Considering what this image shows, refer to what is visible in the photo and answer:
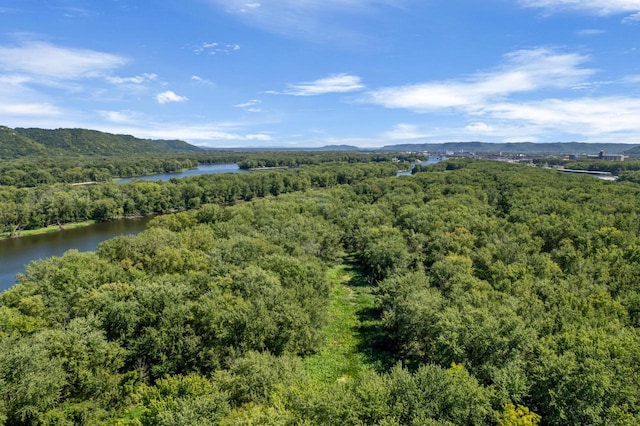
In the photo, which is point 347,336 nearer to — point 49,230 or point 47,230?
point 49,230

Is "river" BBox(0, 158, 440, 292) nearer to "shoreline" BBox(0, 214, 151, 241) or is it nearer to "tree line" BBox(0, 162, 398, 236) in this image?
"shoreline" BBox(0, 214, 151, 241)

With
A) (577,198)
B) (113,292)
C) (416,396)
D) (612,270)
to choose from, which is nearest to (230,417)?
(416,396)

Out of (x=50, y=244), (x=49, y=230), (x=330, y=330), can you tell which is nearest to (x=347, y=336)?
(x=330, y=330)

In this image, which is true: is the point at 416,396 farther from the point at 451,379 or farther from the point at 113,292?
the point at 113,292

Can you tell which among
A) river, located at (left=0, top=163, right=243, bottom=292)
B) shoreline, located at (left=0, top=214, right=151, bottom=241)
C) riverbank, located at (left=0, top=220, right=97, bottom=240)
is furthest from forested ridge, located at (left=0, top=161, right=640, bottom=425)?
riverbank, located at (left=0, top=220, right=97, bottom=240)

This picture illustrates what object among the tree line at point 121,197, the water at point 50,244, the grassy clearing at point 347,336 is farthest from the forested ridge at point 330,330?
the tree line at point 121,197
